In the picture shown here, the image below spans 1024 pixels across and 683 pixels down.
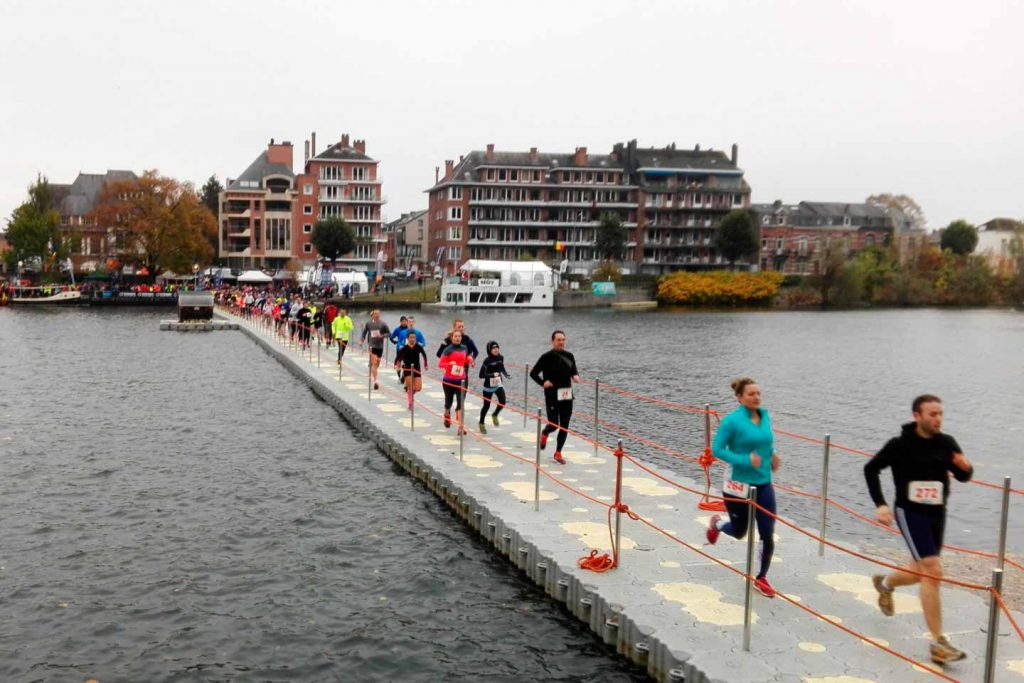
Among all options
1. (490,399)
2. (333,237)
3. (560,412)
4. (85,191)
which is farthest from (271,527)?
(85,191)

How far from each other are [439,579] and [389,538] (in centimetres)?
Result: 197

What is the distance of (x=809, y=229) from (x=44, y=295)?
107743 mm

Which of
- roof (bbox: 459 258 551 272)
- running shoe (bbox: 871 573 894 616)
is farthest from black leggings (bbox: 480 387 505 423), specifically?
roof (bbox: 459 258 551 272)

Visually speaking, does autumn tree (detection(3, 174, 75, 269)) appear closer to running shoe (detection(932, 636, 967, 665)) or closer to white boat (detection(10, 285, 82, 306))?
white boat (detection(10, 285, 82, 306))

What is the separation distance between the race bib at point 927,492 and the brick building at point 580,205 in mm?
115455

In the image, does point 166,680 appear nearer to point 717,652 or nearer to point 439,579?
point 439,579

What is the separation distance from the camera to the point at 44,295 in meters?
96.2

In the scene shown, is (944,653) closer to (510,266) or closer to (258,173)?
(510,266)

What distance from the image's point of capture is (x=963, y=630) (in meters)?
8.39

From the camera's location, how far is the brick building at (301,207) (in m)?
122

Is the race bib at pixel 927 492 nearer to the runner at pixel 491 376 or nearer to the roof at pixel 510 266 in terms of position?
the runner at pixel 491 376

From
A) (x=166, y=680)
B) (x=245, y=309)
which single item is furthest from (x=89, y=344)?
(x=166, y=680)

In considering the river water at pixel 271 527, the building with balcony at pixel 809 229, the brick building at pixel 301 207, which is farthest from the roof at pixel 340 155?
the river water at pixel 271 527

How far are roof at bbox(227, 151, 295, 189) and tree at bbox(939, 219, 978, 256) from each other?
115m
